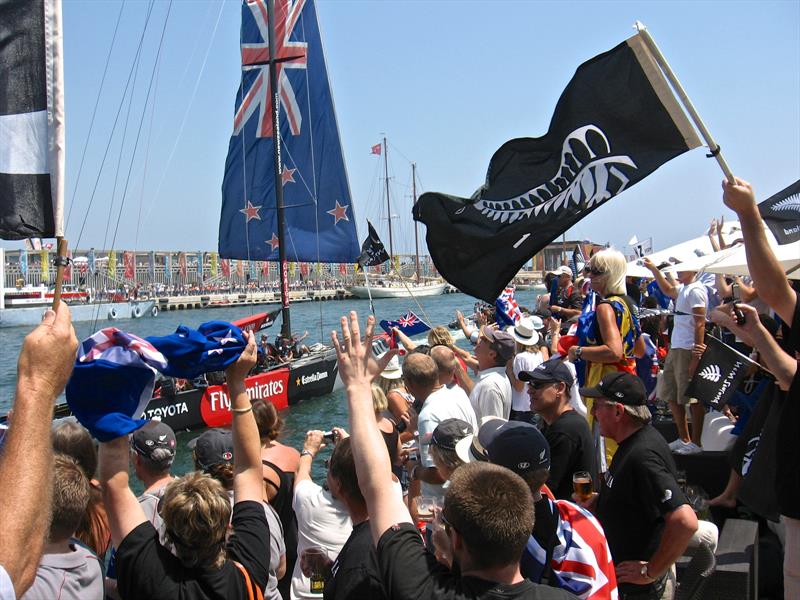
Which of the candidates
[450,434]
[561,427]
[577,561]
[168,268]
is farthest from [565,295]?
[168,268]

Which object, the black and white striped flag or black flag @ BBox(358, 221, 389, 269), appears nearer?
the black and white striped flag

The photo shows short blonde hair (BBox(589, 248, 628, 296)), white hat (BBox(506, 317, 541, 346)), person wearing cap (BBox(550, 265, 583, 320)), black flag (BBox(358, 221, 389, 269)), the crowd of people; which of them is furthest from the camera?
black flag (BBox(358, 221, 389, 269))

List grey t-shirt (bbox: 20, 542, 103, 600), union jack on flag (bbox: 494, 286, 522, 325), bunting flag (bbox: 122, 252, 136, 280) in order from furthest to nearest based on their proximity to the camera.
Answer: bunting flag (bbox: 122, 252, 136, 280) < union jack on flag (bbox: 494, 286, 522, 325) < grey t-shirt (bbox: 20, 542, 103, 600)

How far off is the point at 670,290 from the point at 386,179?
230 feet

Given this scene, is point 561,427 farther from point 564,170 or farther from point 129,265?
point 129,265

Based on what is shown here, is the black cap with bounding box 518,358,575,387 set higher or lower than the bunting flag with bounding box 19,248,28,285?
lower

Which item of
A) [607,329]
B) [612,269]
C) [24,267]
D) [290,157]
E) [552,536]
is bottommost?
[552,536]

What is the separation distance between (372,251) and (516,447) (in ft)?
51.6

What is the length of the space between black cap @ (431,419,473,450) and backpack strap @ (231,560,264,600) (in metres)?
1.16

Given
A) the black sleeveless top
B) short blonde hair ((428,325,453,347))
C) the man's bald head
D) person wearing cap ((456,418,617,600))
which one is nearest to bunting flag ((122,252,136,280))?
short blonde hair ((428,325,453,347))

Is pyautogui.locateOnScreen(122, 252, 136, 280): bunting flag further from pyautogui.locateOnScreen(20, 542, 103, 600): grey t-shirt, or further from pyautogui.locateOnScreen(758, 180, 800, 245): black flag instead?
pyautogui.locateOnScreen(20, 542, 103, 600): grey t-shirt

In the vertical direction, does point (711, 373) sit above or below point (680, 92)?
below

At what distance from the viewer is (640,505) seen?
335 cm

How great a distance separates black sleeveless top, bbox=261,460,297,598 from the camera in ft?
13.2
